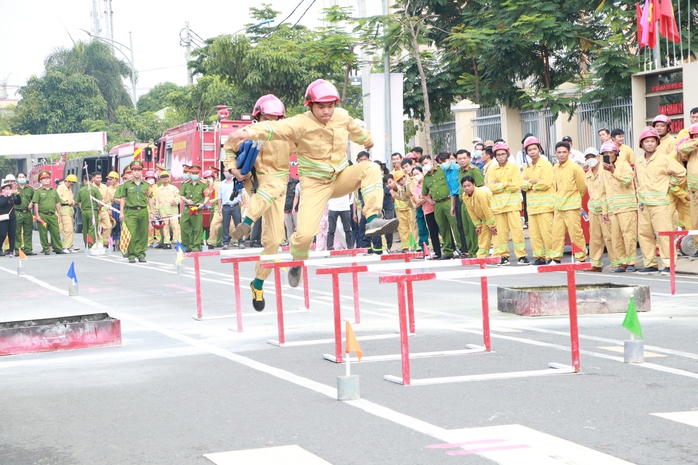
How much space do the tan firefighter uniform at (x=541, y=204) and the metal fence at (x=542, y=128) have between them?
7.98 m

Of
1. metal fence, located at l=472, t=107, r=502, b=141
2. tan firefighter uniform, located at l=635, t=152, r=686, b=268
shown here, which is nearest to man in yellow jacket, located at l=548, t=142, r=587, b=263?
tan firefighter uniform, located at l=635, t=152, r=686, b=268

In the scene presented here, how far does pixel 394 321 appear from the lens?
12453mm

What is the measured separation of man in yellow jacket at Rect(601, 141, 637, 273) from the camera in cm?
1742

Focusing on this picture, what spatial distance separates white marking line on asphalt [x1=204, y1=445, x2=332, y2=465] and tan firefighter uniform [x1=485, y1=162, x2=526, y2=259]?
1388cm

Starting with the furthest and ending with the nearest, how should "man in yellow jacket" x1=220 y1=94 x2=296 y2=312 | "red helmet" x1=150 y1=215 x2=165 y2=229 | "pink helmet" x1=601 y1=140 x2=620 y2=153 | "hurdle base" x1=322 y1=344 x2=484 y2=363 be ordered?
"red helmet" x1=150 y1=215 x2=165 y2=229
"pink helmet" x1=601 y1=140 x2=620 y2=153
"man in yellow jacket" x1=220 y1=94 x2=296 y2=312
"hurdle base" x1=322 y1=344 x2=484 y2=363

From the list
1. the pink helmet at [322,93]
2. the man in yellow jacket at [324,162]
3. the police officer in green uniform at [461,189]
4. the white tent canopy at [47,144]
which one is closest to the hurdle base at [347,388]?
the man in yellow jacket at [324,162]

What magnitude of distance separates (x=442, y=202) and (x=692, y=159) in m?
5.49

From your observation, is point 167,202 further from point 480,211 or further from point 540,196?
point 540,196

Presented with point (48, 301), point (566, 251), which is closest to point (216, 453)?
point (48, 301)

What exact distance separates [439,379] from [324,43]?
2282 centimetres

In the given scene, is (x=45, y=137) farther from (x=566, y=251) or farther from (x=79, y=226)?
(x=566, y=251)

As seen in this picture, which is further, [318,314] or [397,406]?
[318,314]

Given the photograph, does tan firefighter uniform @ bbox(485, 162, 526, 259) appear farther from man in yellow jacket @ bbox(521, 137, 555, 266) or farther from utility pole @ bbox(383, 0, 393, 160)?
utility pole @ bbox(383, 0, 393, 160)

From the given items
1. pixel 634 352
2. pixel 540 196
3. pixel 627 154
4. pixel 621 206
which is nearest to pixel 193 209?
pixel 540 196
